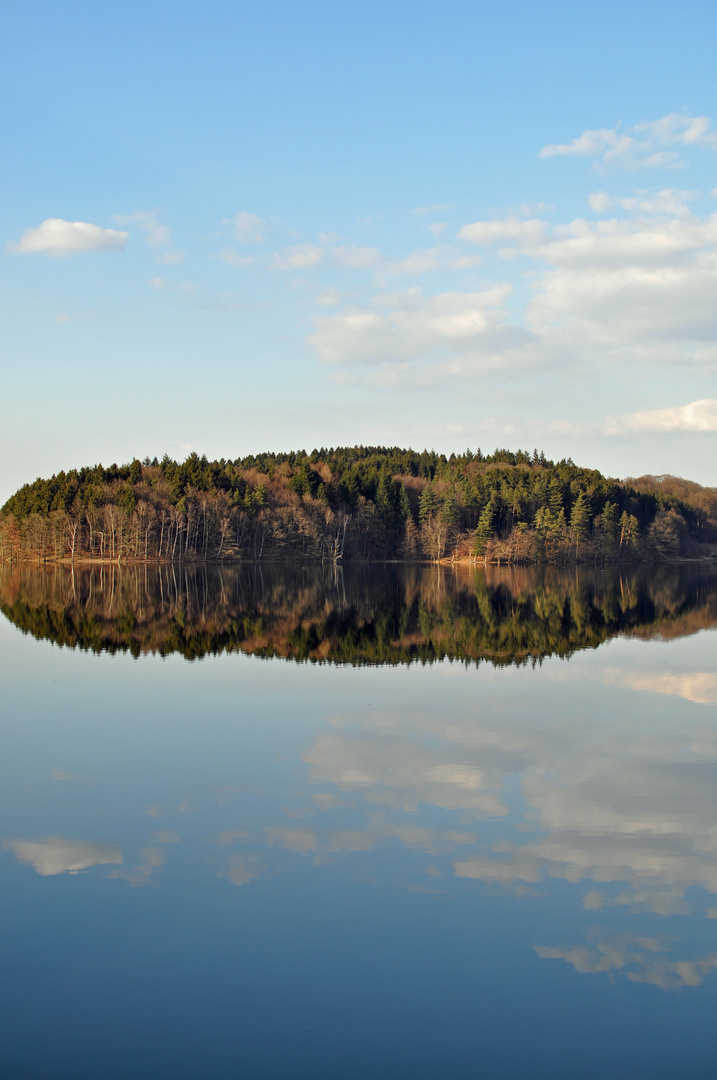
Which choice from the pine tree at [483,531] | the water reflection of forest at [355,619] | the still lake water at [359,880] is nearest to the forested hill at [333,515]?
the pine tree at [483,531]

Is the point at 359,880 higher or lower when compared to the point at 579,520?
lower

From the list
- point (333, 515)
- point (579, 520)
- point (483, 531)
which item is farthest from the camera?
point (333, 515)

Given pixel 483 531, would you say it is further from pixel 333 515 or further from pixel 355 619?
pixel 355 619

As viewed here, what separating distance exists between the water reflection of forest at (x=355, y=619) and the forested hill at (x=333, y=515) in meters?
48.8

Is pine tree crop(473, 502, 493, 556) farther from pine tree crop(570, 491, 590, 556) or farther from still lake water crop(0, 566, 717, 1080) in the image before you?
still lake water crop(0, 566, 717, 1080)

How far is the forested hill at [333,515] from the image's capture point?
348 feet

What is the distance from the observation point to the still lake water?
242 inches

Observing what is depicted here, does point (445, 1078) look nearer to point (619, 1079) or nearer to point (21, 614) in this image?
point (619, 1079)

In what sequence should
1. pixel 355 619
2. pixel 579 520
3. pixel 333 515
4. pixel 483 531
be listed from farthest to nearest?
pixel 333 515
pixel 579 520
pixel 483 531
pixel 355 619

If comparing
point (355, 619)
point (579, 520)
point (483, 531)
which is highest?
point (579, 520)

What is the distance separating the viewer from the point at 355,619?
3534 centimetres

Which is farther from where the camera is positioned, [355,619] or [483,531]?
[483,531]

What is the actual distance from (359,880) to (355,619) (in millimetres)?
26790

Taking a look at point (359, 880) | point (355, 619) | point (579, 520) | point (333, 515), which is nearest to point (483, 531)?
point (579, 520)
